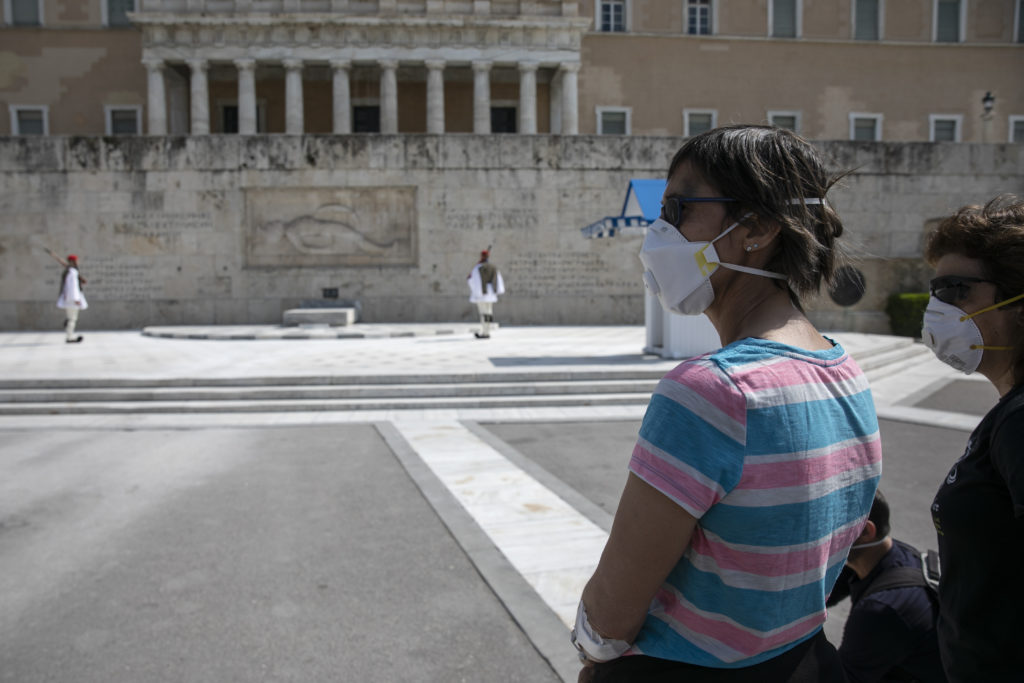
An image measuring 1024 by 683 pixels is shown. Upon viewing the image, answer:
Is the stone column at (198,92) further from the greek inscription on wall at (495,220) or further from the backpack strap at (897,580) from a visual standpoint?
the backpack strap at (897,580)

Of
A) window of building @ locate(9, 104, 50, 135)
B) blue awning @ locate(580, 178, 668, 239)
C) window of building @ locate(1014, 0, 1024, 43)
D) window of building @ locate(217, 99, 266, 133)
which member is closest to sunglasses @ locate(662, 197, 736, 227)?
blue awning @ locate(580, 178, 668, 239)

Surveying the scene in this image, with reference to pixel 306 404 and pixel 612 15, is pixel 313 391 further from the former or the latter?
pixel 612 15

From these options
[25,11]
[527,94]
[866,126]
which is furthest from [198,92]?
[866,126]

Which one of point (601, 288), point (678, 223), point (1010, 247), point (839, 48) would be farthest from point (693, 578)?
point (839, 48)

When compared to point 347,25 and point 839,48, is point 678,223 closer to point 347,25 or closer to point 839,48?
point 347,25

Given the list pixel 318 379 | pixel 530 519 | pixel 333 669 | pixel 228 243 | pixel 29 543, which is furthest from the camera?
pixel 228 243

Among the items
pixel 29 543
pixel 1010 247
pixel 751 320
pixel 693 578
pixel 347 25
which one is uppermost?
pixel 347 25

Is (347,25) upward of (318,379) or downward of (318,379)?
upward

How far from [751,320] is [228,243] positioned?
859 inches

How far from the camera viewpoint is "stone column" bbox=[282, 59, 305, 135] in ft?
120

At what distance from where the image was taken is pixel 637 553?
1.45 metres

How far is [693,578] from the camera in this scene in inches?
59.4

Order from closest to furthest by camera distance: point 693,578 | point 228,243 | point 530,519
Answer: point 693,578, point 530,519, point 228,243

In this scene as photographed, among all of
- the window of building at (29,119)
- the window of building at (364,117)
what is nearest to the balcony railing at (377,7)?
the window of building at (364,117)
